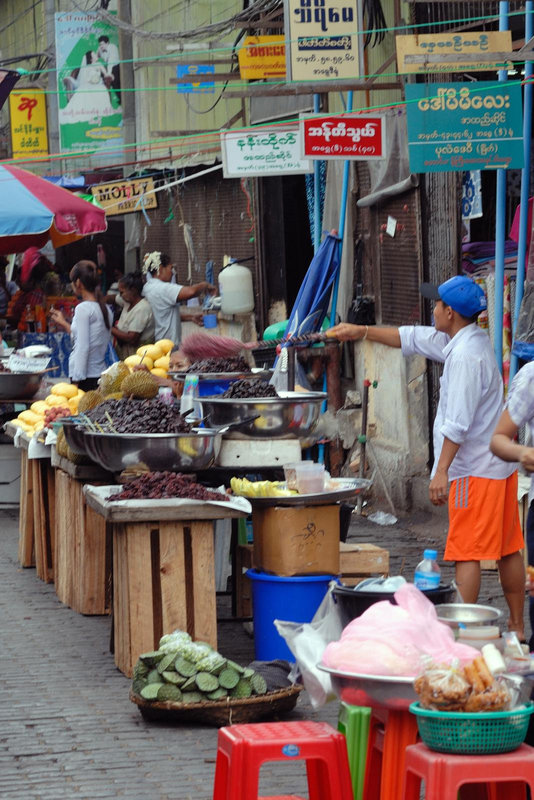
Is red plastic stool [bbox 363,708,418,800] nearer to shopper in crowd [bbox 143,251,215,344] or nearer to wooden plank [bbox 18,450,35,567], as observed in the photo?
wooden plank [bbox 18,450,35,567]

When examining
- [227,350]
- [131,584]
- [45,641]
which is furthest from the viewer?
[227,350]

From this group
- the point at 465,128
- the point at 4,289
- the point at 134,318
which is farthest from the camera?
the point at 4,289

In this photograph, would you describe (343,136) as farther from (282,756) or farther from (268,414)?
(282,756)

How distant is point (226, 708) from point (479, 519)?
5.84 ft

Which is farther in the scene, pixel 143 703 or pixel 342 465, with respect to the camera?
pixel 342 465

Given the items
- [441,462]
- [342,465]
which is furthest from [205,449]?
[342,465]

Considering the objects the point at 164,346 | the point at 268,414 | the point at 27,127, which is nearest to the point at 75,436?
the point at 268,414

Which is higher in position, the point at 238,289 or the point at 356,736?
the point at 238,289

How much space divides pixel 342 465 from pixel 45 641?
19.2ft

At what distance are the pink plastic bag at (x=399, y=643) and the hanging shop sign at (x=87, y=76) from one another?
18.8 metres

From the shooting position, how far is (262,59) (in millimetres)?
14227

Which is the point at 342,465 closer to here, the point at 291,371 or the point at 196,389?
the point at 291,371

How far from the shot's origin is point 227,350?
9430 millimetres

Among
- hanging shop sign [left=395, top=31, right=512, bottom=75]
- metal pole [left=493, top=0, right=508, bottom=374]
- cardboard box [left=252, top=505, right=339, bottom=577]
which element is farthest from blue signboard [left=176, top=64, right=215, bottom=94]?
cardboard box [left=252, top=505, right=339, bottom=577]
